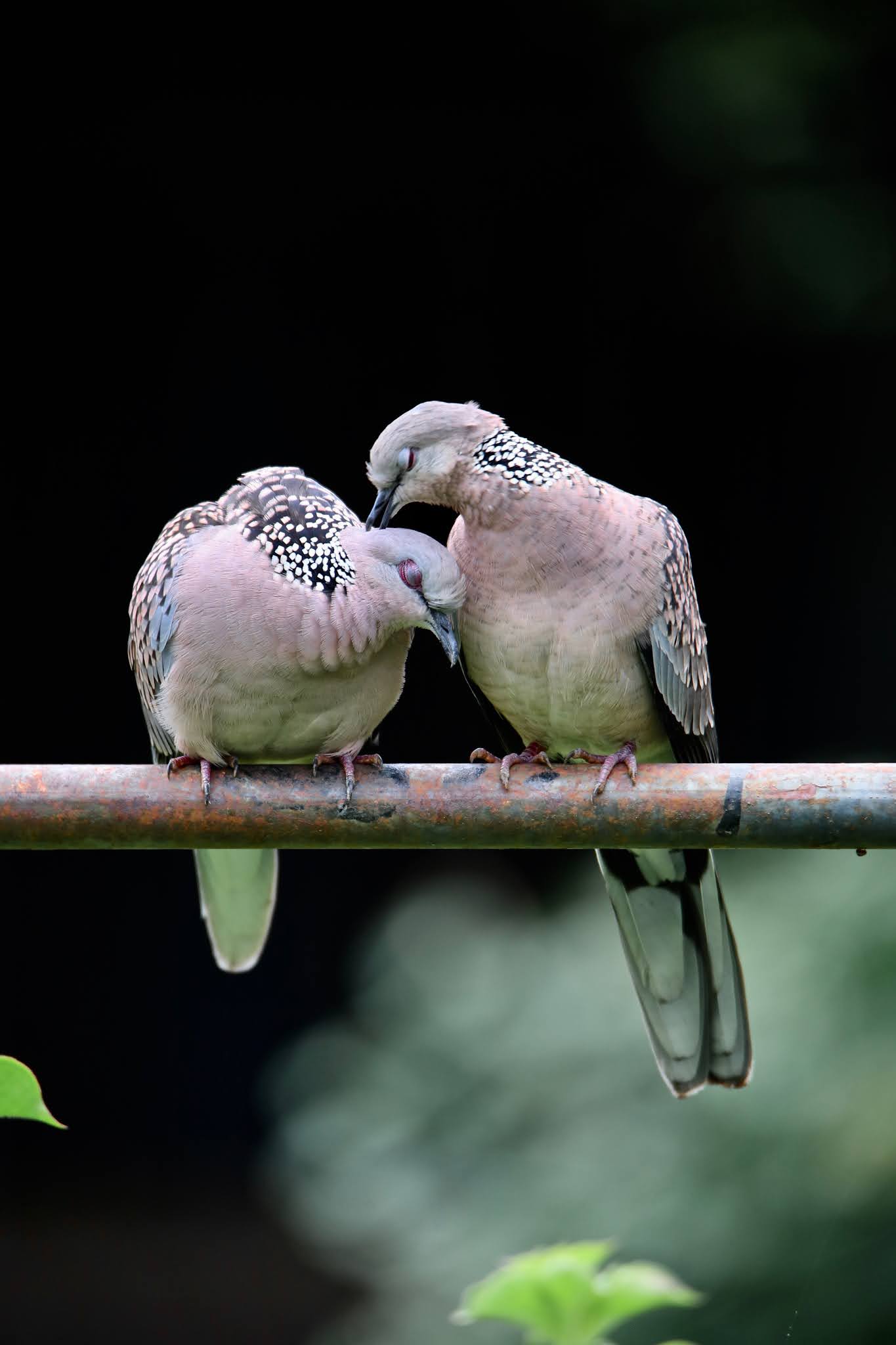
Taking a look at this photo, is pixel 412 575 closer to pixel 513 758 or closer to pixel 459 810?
pixel 513 758

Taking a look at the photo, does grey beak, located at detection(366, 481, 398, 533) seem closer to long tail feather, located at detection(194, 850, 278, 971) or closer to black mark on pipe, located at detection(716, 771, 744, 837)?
long tail feather, located at detection(194, 850, 278, 971)

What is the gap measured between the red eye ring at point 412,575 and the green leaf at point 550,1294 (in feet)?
4.55

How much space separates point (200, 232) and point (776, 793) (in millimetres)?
3208

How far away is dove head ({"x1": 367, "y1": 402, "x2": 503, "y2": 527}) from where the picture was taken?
7.20 ft

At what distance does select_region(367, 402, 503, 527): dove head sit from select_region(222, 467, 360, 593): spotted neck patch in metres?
0.08

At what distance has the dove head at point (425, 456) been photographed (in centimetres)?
219

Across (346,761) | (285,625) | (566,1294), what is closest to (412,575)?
(285,625)

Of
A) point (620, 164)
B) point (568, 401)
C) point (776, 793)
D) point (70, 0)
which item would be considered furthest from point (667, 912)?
point (70, 0)

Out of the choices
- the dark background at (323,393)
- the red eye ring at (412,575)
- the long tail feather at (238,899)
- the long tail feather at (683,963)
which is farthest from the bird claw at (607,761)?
the dark background at (323,393)

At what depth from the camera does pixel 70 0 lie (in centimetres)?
388

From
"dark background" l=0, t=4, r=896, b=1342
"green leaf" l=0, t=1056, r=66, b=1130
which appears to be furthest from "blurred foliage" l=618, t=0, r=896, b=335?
"green leaf" l=0, t=1056, r=66, b=1130

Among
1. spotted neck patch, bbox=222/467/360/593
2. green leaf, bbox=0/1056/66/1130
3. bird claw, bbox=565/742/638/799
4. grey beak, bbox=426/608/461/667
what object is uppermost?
spotted neck patch, bbox=222/467/360/593

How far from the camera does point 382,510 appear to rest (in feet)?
7.39

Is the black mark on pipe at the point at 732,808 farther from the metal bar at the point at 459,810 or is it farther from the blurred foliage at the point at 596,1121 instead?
the blurred foliage at the point at 596,1121
